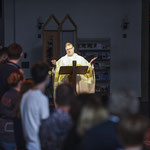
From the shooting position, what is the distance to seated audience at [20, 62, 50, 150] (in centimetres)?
296

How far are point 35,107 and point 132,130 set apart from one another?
1253 mm

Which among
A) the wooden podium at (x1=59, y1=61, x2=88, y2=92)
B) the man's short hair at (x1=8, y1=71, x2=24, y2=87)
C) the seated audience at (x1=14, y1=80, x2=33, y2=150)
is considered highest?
the wooden podium at (x1=59, y1=61, x2=88, y2=92)

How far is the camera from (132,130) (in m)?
1.88

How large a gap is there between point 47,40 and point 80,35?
1120 mm

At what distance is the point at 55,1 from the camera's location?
10094 millimetres

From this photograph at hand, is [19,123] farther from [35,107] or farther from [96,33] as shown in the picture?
[96,33]

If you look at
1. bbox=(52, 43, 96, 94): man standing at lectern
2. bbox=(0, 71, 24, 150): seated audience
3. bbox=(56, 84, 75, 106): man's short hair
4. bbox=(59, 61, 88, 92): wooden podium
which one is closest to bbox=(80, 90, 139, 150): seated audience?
bbox=(56, 84, 75, 106): man's short hair

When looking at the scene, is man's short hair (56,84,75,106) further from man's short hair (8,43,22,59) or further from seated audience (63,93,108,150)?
man's short hair (8,43,22,59)

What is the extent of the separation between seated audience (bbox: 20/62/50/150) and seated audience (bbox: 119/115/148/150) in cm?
114

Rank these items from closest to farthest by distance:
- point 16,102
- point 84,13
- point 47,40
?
1. point 16,102
2. point 47,40
3. point 84,13

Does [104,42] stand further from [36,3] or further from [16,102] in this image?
[16,102]

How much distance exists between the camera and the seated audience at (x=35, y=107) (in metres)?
2.96

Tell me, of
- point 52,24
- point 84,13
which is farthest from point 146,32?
point 52,24

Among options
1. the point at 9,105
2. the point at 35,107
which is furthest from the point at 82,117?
the point at 9,105
